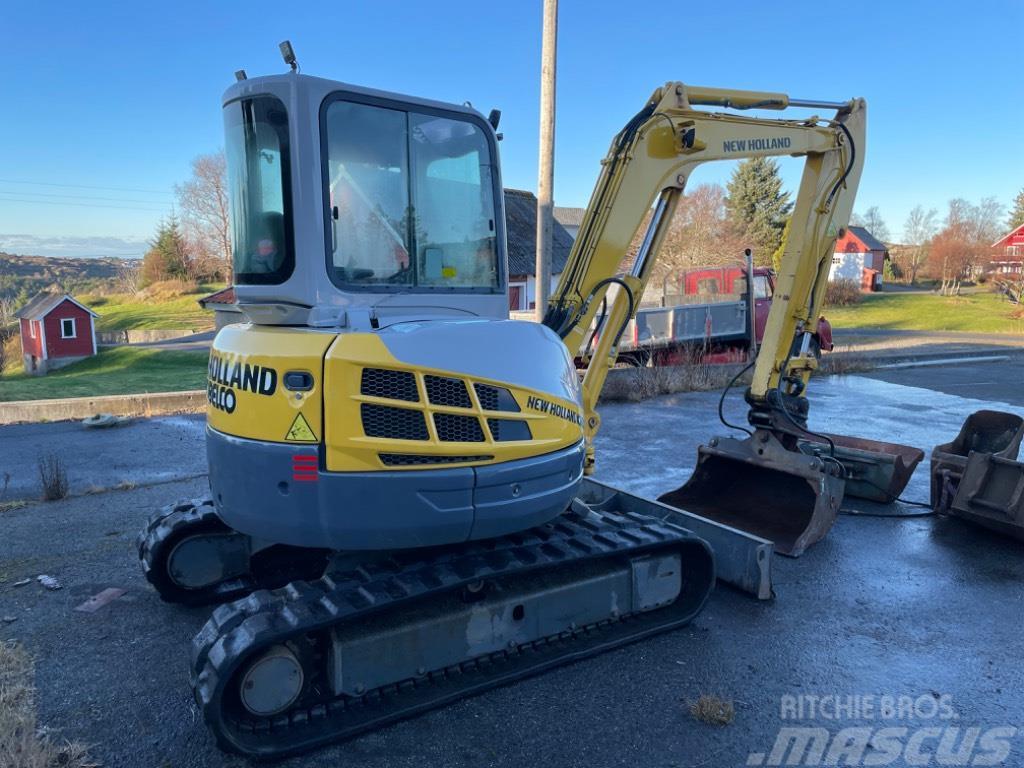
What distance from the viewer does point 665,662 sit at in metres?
3.84

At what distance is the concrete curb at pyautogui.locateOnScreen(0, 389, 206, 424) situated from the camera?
40.7ft

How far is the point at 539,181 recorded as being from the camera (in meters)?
9.66

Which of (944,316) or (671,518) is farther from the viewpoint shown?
(944,316)

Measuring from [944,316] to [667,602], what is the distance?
138 ft

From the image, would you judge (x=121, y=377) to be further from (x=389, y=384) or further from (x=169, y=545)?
(x=389, y=384)

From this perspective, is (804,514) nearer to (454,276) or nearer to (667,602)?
(667,602)

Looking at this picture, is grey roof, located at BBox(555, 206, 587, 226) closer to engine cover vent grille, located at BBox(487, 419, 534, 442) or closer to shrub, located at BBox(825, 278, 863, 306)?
shrub, located at BBox(825, 278, 863, 306)

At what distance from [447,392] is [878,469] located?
16.2 feet

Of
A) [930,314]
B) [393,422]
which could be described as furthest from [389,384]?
[930,314]

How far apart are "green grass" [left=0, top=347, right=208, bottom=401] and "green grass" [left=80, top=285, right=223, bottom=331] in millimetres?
8006

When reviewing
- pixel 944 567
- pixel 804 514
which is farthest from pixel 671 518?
pixel 944 567

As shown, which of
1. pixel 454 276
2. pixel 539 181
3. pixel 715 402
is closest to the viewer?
pixel 454 276
